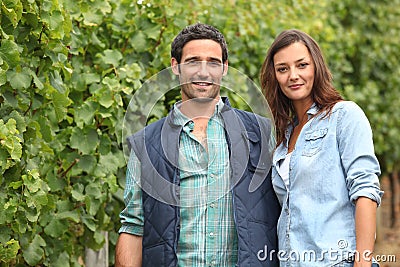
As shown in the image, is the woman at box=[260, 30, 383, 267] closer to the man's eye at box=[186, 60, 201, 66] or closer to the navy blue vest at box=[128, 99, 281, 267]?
the navy blue vest at box=[128, 99, 281, 267]

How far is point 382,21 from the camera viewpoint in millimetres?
7766

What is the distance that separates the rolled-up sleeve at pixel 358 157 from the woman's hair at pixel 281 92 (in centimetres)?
12

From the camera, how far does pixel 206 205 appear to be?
8.74 ft

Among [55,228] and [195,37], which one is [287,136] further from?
[55,228]

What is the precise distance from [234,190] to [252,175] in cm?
10

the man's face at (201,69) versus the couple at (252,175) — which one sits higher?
the man's face at (201,69)

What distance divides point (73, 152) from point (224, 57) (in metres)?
0.95

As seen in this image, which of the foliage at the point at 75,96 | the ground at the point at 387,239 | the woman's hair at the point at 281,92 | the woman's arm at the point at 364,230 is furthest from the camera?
the ground at the point at 387,239

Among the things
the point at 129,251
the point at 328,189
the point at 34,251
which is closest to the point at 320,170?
the point at 328,189

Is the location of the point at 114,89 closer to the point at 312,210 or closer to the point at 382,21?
the point at 312,210

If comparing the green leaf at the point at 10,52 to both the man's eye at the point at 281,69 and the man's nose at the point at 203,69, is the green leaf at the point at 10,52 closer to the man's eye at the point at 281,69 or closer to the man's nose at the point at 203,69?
the man's nose at the point at 203,69

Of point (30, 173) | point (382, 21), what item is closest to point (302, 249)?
point (30, 173)

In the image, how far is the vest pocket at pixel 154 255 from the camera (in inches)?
105

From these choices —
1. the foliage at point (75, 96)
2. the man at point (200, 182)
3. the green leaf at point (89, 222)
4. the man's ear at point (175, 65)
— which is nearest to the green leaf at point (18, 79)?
the foliage at point (75, 96)
